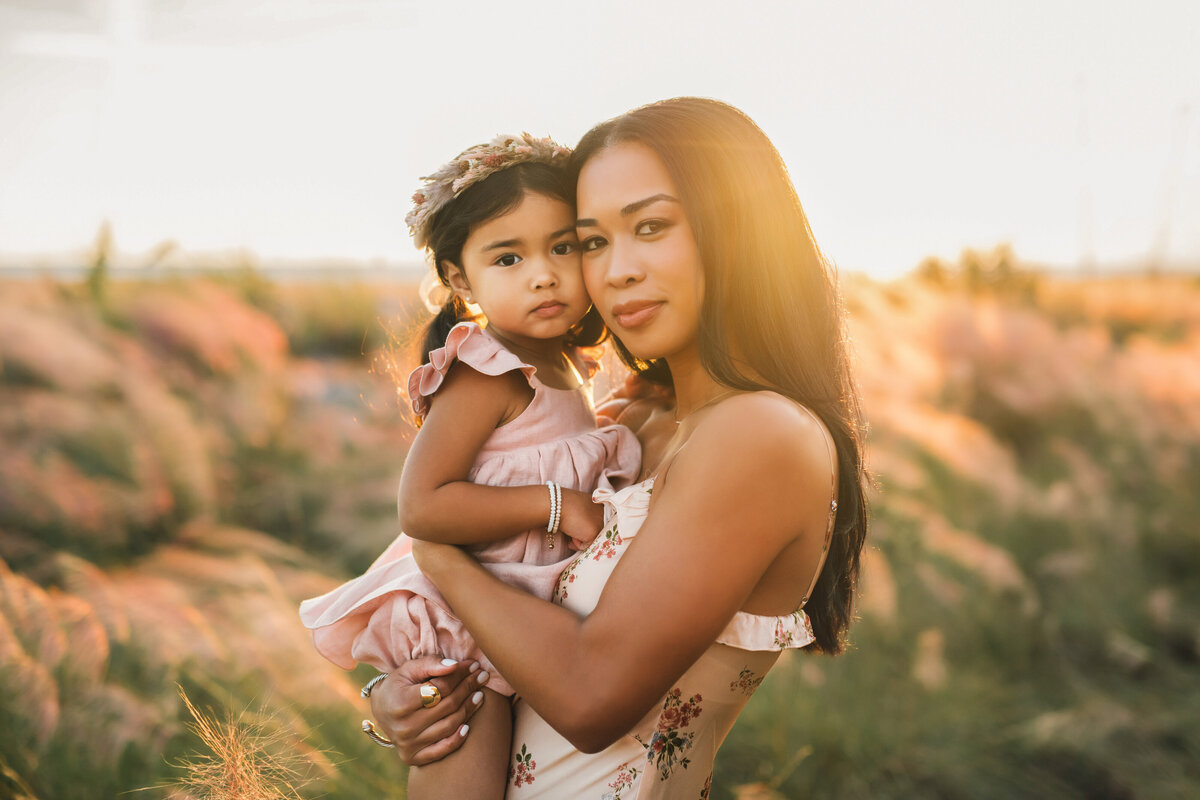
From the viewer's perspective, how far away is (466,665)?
6.75ft

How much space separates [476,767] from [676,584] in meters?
0.69

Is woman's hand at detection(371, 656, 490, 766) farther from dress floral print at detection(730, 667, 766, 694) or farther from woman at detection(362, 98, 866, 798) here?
dress floral print at detection(730, 667, 766, 694)

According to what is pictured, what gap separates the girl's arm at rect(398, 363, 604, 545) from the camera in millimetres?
2061

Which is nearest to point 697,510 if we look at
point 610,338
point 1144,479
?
point 610,338

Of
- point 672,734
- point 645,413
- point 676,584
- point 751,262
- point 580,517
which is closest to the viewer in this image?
point 676,584

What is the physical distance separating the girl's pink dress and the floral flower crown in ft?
1.38

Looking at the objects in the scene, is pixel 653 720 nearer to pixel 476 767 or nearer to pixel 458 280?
pixel 476 767

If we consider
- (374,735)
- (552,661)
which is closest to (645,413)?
(552,661)

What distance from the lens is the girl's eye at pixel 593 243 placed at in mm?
2145

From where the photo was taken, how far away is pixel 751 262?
2.01 m

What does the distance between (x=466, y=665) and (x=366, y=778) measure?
1.61m

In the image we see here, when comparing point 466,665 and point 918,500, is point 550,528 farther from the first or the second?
point 918,500

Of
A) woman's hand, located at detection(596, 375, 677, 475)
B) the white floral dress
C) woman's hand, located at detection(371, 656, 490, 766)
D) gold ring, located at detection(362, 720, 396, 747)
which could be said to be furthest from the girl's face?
gold ring, located at detection(362, 720, 396, 747)

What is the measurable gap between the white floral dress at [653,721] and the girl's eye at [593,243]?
0.59 m
